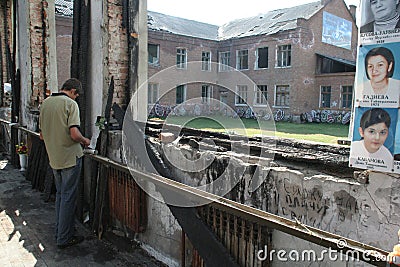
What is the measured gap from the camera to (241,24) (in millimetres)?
30688

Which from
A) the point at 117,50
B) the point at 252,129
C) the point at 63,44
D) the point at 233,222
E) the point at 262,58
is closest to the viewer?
the point at 233,222

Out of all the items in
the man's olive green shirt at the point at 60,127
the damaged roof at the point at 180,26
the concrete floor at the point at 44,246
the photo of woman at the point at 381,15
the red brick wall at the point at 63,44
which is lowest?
the concrete floor at the point at 44,246

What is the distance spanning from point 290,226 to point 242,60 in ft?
92.3

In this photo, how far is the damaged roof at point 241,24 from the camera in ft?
86.1

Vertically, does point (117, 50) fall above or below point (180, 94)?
below

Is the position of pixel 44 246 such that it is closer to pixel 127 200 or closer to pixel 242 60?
pixel 127 200

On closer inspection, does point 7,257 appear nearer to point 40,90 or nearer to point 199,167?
point 199,167

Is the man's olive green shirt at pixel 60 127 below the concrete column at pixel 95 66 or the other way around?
below

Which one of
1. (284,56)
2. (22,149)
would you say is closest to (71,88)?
(22,149)

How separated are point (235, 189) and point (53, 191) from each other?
407cm

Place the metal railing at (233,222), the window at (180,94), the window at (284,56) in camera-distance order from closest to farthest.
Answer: the metal railing at (233,222)
the window at (284,56)
the window at (180,94)

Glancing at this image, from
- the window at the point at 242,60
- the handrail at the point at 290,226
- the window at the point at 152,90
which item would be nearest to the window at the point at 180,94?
the window at the point at 152,90

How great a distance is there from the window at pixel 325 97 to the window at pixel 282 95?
248 centimetres

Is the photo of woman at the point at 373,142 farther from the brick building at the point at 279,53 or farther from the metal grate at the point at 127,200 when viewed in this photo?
the brick building at the point at 279,53
